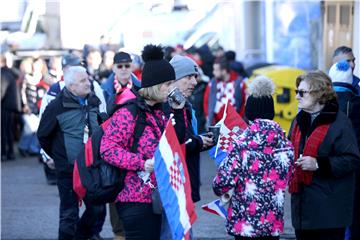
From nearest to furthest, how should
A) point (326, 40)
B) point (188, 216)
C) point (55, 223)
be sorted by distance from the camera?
point (188, 216)
point (55, 223)
point (326, 40)

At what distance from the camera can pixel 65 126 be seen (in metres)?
8.16

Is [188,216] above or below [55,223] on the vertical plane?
above

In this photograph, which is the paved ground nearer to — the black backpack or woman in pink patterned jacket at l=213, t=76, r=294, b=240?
woman in pink patterned jacket at l=213, t=76, r=294, b=240

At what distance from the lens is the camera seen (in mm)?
6492

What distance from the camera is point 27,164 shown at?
15961mm

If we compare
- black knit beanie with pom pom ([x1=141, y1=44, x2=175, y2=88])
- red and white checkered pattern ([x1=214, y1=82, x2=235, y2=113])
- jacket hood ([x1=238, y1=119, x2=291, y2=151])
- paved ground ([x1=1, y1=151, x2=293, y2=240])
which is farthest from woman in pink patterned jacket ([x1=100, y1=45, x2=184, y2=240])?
red and white checkered pattern ([x1=214, y1=82, x2=235, y2=113])

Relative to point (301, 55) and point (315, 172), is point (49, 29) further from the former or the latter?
point (315, 172)

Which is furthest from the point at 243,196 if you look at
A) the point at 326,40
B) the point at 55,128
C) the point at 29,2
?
the point at 29,2

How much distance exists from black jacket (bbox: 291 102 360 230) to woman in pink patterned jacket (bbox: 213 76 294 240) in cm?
33

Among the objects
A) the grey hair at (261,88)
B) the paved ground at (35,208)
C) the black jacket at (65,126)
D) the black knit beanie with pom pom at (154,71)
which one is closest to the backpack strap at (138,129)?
the black knit beanie with pom pom at (154,71)

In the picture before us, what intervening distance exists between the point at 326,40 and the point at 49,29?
13497 mm

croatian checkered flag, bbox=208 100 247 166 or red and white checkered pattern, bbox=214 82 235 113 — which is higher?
croatian checkered flag, bbox=208 100 247 166

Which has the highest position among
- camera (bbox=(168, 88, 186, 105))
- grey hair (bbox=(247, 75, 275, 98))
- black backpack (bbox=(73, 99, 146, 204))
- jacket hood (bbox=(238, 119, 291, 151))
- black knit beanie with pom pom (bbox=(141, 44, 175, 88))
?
black knit beanie with pom pom (bbox=(141, 44, 175, 88))

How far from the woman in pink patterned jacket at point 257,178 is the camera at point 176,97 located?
68 centimetres
